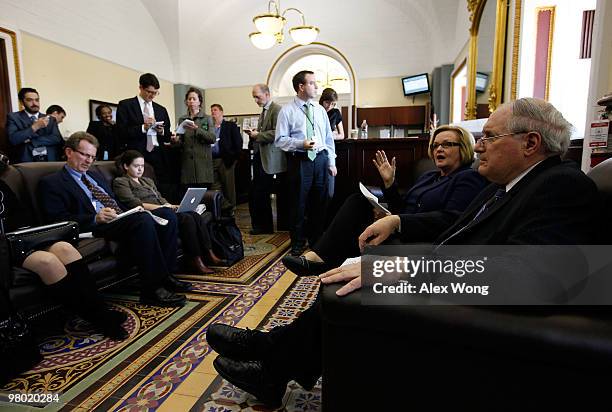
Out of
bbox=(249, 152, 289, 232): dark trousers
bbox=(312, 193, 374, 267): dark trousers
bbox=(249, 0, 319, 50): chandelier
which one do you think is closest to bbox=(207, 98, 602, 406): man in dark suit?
bbox=(312, 193, 374, 267): dark trousers

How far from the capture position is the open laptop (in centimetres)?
276

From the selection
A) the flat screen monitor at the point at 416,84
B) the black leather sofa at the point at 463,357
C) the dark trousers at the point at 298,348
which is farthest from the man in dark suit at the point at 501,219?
the flat screen monitor at the point at 416,84

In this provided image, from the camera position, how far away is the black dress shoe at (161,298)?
2.25m

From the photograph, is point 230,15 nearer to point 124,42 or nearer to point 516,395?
point 124,42

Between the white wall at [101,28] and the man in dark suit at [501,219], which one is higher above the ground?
the white wall at [101,28]

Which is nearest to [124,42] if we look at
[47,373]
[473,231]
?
[47,373]

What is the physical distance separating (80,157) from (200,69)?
7.49m

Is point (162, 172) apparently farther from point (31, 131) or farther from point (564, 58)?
point (564, 58)

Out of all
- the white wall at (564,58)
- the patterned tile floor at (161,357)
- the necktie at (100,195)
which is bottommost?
the patterned tile floor at (161,357)

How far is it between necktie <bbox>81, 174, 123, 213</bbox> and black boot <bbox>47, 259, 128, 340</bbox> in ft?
2.28

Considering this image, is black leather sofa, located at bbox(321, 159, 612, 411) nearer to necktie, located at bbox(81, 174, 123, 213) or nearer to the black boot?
the black boot

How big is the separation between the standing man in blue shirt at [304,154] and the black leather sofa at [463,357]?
2459mm

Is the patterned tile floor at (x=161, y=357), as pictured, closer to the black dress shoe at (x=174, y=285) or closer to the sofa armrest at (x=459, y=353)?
the black dress shoe at (x=174, y=285)

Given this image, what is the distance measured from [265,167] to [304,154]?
650mm
